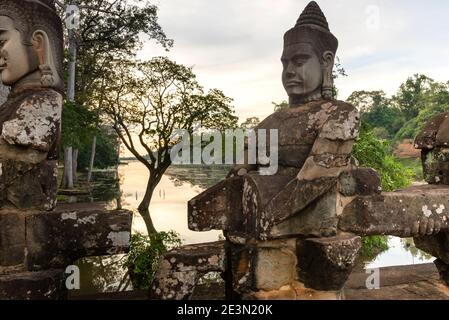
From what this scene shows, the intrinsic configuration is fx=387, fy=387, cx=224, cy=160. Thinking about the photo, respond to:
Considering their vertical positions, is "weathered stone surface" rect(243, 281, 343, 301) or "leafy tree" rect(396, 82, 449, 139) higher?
"leafy tree" rect(396, 82, 449, 139)

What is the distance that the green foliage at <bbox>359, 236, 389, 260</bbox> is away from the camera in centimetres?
1222

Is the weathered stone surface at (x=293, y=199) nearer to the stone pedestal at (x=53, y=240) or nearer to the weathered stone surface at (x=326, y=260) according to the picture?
the weathered stone surface at (x=326, y=260)

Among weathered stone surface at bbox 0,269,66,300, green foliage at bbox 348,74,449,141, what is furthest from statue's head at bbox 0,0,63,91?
green foliage at bbox 348,74,449,141

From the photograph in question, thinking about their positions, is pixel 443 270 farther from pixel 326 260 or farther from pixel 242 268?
pixel 242 268

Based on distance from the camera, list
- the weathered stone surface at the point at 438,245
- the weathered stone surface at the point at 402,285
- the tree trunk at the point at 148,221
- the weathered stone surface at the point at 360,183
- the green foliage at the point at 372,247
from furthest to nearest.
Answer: the tree trunk at the point at 148,221, the green foliage at the point at 372,247, the weathered stone surface at the point at 402,285, the weathered stone surface at the point at 438,245, the weathered stone surface at the point at 360,183

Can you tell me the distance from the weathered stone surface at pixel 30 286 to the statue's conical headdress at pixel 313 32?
260cm

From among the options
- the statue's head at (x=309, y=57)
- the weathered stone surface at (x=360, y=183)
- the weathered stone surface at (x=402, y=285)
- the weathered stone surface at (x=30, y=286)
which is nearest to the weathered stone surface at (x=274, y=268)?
the weathered stone surface at (x=360, y=183)

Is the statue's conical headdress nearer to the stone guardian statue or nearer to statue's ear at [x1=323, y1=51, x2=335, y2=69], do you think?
statue's ear at [x1=323, y1=51, x2=335, y2=69]

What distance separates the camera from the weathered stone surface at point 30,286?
98.0 inches

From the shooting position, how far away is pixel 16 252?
2.62 meters
